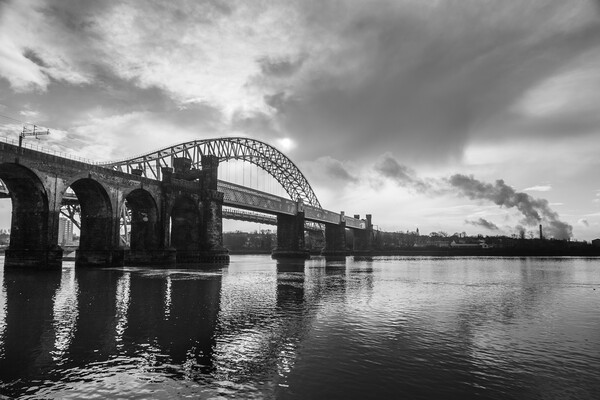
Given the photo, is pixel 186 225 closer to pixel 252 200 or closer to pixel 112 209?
pixel 112 209

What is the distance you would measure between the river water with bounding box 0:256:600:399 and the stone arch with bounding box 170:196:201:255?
3762cm

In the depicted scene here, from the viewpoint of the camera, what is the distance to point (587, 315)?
13.7 metres

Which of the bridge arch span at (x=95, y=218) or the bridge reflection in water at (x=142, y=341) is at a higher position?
the bridge arch span at (x=95, y=218)

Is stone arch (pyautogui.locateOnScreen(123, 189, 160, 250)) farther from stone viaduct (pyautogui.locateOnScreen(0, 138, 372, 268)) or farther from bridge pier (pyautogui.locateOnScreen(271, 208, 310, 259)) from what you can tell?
bridge pier (pyautogui.locateOnScreen(271, 208, 310, 259))

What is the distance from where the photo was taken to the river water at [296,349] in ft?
21.3

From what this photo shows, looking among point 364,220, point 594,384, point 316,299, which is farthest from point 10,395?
point 364,220

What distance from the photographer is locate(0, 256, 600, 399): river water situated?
648 cm

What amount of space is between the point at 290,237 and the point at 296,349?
84797mm

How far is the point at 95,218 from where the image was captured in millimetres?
41031

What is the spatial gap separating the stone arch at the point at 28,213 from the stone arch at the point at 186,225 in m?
21.2

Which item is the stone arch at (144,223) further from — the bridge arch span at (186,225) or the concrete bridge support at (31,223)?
the concrete bridge support at (31,223)

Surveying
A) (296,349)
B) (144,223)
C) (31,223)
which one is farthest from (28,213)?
(296,349)

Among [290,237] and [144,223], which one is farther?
[290,237]

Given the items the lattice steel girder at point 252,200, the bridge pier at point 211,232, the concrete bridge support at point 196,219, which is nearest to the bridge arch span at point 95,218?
the concrete bridge support at point 196,219
